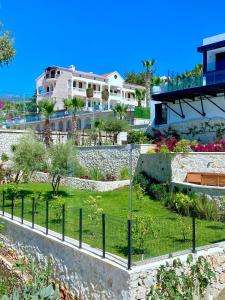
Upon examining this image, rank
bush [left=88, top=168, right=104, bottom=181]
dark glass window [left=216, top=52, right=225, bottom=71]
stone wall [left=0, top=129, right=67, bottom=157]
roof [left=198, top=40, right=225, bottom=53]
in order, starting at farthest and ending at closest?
stone wall [left=0, top=129, right=67, bottom=157] < dark glass window [left=216, top=52, right=225, bottom=71] < roof [left=198, top=40, right=225, bottom=53] < bush [left=88, top=168, right=104, bottom=181]

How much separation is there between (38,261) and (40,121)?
136 ft

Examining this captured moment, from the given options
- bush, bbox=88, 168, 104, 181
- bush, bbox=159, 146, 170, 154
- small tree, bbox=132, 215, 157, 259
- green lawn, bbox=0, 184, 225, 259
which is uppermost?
bush, bbox=159, 146, 170, 154

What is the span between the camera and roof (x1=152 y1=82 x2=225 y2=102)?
26059 millimetres

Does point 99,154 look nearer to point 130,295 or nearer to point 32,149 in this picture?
point 32,149

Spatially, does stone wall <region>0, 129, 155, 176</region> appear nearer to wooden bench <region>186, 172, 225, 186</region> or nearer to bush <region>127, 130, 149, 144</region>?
bush <region>127, 130, 149, 144</region>

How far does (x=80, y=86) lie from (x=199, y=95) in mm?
41519

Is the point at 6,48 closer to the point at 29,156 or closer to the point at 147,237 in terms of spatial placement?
the point at 29,156

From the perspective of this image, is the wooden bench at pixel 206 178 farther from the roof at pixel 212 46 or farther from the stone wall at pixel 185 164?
the roof at pixel 212 46

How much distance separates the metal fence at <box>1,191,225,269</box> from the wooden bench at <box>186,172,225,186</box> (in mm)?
4109

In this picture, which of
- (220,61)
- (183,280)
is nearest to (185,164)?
(220,61)

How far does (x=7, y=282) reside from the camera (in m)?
12.9

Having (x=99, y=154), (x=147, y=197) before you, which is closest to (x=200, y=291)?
(x=147, y=197)

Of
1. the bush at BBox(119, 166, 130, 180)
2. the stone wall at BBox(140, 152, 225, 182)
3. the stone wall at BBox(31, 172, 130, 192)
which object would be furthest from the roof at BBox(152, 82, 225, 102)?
the stone wall at BBox(31, 172, 130, 192)

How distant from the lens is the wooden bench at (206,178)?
1953 centimetres
